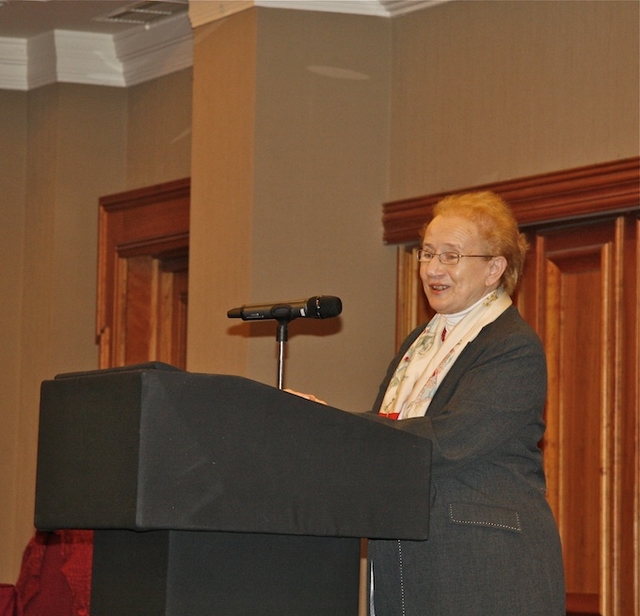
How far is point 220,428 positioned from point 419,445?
40cm

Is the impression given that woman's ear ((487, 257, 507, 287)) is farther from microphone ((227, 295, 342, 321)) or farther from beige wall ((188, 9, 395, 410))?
beige wall ((188, 9, 395, 410))

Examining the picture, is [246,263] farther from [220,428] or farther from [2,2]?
[220,428]

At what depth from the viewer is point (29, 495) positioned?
5898 mm

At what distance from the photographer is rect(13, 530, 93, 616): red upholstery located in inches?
175

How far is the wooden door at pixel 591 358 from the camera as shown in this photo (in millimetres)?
3914

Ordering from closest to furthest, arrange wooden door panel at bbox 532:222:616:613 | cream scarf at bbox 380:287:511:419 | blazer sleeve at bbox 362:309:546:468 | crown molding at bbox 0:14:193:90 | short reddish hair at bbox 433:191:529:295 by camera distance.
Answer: blazer sleeve at bbox 362:309:546:468
cream scarf at bbox 380:287:511:419
short reddish hair at bbox 433:191:529:295
wooden door panel at bbox 532:222:616:613
crown molding at bbox 0:14:193:90

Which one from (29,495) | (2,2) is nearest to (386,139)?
(2,2)

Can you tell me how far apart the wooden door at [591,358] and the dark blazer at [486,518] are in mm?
1493

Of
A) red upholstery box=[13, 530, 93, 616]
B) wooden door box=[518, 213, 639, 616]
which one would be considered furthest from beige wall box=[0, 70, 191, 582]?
wooden door box=[518, 213, 639, 616]

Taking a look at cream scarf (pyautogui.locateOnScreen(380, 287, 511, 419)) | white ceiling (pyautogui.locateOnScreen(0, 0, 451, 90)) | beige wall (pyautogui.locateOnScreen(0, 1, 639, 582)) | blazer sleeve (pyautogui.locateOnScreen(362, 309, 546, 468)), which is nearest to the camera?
blazer sleeve (pyautogui.locateOnScreen(362, 309, 546, 468))

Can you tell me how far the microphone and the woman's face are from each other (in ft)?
1.16

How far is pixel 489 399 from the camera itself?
2.40m

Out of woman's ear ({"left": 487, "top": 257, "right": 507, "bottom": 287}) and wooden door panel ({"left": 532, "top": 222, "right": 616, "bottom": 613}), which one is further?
wooden door panel ({"left": 532, "top": 222, "right": 616, "bottom": 613})

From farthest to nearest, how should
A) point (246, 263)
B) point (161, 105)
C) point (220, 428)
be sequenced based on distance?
1. point (161, 105)
2. point (246, 263)
3. point (220, 428)
